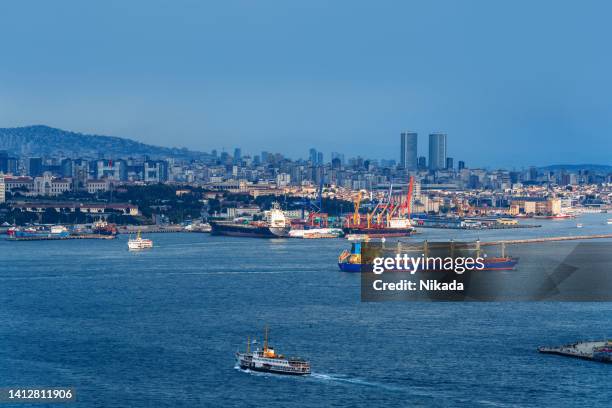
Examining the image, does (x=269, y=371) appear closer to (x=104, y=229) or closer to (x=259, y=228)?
(x=104, y=229)

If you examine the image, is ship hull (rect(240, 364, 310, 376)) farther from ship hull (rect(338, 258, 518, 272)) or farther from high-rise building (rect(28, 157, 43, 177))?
high-rise building (rect(28, 157, 43, 177))

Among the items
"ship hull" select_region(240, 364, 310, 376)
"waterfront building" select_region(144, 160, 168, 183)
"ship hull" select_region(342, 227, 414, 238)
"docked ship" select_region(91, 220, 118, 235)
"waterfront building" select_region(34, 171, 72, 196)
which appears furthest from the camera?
"waterfront building" select_region(144, 160, 168, 183)

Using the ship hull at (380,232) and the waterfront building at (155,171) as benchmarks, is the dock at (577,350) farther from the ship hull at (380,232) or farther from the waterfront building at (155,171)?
the waterfront building at (155,171)

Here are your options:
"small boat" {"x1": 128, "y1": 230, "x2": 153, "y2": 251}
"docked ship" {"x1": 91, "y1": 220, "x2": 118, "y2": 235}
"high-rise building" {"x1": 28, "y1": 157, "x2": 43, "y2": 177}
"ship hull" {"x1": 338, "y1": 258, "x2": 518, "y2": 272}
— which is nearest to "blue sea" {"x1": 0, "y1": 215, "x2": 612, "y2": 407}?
"ship hull" {"x1": 338, "y1": 258, "x2": 518, "y2": 272}

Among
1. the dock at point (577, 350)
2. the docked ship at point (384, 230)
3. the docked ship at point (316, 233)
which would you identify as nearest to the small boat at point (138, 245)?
the docked ship at point (316, 233)

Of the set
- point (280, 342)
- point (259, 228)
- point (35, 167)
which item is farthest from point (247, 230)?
point (35, 167)
